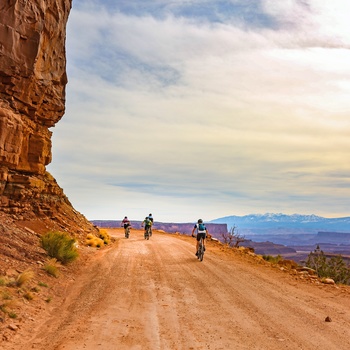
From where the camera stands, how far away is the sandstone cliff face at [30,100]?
2116cm

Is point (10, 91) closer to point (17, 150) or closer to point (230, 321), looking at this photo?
point (17, 150)

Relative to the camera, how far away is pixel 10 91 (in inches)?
871

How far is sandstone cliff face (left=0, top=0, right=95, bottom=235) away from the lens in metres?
21.2

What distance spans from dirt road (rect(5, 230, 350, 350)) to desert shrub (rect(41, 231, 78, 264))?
109cm

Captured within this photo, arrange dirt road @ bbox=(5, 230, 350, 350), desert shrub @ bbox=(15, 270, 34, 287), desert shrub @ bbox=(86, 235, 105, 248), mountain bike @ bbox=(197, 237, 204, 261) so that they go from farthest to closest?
1. desert shrub @ bbox=(86, 235, 105, 248)
2. mountain bike @ bbox=(197, 237, 204, 261)
3. desert shrub @ bbox=(15, 270, 34, 287)
4. dirt road @ bbox=(5, 230, 350, 350)

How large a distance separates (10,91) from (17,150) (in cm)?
381

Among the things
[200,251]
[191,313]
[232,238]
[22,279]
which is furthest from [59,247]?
[232,238]

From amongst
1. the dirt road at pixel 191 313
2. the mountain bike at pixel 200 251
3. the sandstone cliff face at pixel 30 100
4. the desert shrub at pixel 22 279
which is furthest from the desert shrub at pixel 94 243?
the desert shrub at pixel 22 279

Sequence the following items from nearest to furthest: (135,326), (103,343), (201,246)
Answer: (103,343) → (135,326) → (201,246)

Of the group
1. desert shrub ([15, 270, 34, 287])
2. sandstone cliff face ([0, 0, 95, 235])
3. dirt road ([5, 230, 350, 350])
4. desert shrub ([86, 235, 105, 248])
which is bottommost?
dirt road ([5, 230, 350, 350])

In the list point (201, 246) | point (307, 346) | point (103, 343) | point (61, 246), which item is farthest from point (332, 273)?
point (103, 343)

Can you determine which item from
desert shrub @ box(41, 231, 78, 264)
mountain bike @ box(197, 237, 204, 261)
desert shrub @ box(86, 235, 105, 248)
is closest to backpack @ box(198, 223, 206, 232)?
mountain bike @ box(197, 237, 204, 261)

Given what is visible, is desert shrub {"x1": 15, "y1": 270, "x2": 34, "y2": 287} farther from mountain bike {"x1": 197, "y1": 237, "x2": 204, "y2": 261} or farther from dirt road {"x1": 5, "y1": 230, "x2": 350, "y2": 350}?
mountain bike {"x1": 197, "y1": 237, "x2": 204, "y2": 261}

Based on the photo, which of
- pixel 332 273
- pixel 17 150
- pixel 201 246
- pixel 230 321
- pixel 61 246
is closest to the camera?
pixel 230 321
